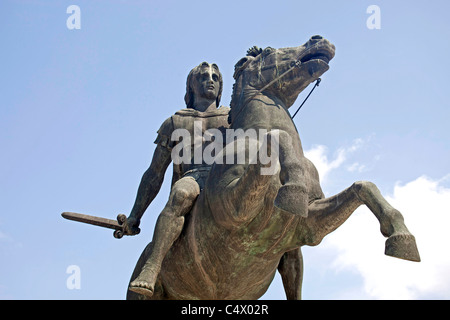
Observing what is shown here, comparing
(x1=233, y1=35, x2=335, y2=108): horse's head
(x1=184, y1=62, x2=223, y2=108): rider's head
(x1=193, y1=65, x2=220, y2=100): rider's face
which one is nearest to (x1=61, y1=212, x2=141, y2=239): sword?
(x1=184, y1=62, x2=223, y2=108): rider's head

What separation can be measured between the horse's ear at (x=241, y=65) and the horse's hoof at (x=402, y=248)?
301 cm

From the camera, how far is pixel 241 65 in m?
7.57

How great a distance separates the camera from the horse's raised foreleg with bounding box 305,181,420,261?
5.48 meters

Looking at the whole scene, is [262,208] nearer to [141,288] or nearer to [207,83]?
[141,288]

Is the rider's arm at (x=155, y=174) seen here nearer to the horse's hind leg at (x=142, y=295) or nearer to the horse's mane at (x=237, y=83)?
the horse's hind leg at (x=142, y=295)

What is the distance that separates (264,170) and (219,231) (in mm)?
1050

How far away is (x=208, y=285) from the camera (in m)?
6.93

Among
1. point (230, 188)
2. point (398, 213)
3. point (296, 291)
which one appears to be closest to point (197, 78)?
point (230, 188)

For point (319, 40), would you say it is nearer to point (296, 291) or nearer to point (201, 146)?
point (201, 146)

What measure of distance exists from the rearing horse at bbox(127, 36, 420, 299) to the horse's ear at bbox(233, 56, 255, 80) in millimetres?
12

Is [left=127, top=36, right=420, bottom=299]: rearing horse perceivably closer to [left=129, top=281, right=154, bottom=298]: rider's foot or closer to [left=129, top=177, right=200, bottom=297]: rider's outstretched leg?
[left=129, top=177, right=200, bottom=297]: rider's outstretched leg

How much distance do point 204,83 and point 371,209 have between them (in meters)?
3.18

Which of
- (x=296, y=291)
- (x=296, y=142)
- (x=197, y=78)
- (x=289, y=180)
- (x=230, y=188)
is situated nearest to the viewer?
(x=289, y=180)

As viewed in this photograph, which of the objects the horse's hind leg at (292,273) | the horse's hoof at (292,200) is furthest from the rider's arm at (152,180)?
the horse's hoof at (292,200)
